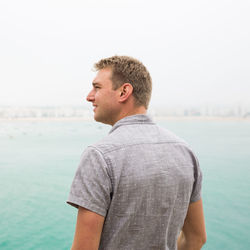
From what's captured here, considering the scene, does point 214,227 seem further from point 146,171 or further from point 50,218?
point 146,171

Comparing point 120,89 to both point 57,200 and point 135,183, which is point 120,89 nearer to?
point 135,183

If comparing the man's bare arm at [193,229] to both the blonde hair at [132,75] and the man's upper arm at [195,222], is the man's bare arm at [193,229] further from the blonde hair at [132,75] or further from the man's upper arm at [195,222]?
the blonde hair at [132,75]

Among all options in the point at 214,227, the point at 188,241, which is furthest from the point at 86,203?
the point at 214,227

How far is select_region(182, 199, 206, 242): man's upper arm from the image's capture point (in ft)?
2.39

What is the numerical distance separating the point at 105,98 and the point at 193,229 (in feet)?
1.46

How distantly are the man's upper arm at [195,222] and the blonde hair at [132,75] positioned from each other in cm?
31

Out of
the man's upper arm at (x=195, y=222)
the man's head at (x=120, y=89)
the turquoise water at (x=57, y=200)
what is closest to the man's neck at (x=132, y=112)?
the man's head at (x=120, y=89)

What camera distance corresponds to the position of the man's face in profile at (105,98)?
65 centimetres

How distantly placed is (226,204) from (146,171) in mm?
7160

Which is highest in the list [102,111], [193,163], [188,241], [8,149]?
[102,111]

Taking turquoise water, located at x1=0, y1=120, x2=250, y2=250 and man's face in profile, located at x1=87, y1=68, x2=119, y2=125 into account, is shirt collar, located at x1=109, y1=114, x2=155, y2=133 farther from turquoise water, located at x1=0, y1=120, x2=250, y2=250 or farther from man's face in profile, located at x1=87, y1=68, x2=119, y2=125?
turquoise water, located at x1=0, y1=120, x2=250, y2=250

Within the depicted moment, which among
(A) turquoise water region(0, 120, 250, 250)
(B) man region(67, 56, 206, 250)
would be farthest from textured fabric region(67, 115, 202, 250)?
(A) turquoise water region(0, 120, 250, 250)

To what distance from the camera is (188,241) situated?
771 millimetres

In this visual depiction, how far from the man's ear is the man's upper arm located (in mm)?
341
